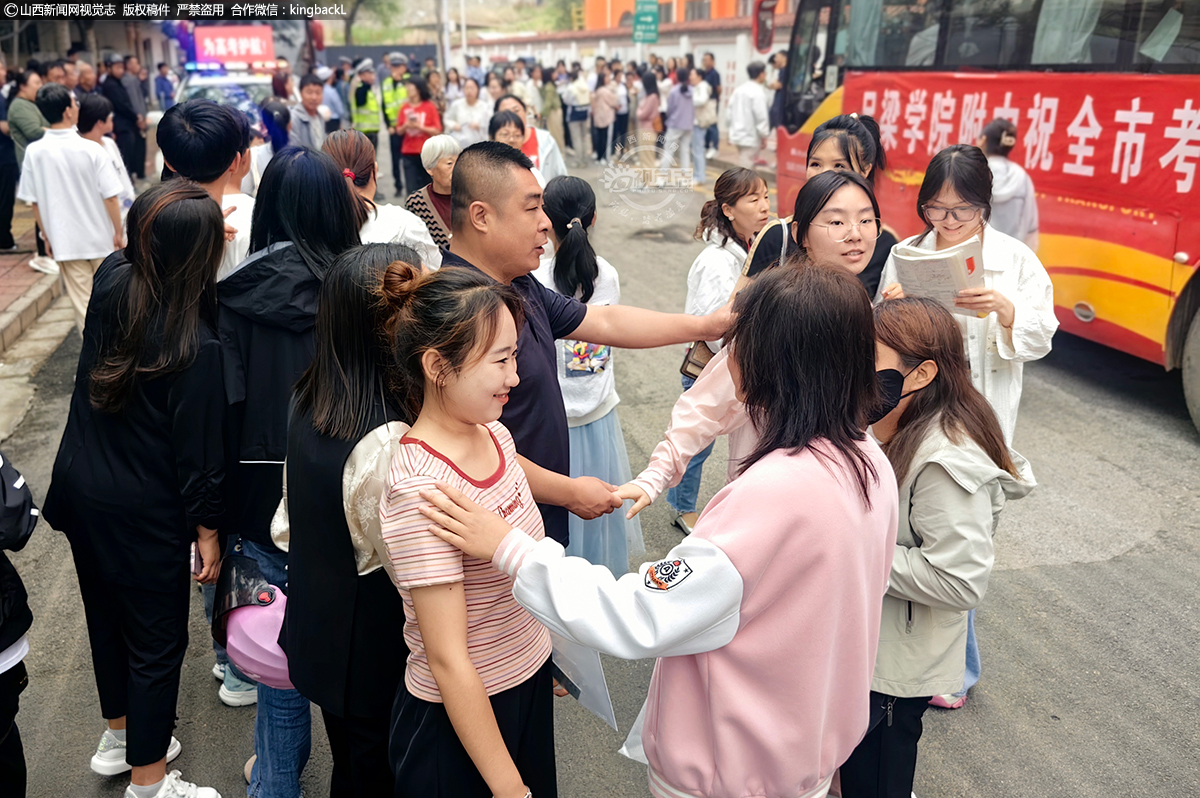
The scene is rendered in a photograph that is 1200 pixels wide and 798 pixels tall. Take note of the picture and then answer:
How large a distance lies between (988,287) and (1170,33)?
3.66 metres

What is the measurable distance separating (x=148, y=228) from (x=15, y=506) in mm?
758

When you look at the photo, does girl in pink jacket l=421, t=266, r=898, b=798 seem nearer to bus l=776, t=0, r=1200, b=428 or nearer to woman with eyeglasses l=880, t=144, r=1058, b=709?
woman with eyeglasses l=880, t=144, r=1058, b=709

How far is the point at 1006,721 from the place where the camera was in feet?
10.4

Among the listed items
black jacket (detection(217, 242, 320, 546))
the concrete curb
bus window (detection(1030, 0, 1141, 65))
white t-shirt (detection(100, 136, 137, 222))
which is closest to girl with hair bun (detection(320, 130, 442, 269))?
black jacket (detection(217, 242, 320, 546))

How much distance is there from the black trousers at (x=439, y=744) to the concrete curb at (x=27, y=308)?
266 inches

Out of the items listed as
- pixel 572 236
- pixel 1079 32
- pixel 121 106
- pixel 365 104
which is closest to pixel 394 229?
pixel 572 236

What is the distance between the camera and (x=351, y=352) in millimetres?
1924

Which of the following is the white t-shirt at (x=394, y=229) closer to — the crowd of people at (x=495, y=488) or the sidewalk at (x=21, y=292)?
the crowd of people at (x=495, y=488)

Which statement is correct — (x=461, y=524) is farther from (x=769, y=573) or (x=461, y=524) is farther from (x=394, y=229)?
(x=394, y=229)

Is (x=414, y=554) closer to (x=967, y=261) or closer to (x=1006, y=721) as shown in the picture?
(x=967, y=261)

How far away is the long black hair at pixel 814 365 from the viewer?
1575 mm

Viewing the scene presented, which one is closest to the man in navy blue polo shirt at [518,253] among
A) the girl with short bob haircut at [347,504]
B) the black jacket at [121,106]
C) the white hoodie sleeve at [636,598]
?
the girl with short bob haircut at [347,504]

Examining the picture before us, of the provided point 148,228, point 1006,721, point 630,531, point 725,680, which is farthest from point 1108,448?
point 148,228

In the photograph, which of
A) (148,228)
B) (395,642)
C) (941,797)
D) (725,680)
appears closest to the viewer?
(725,680)
